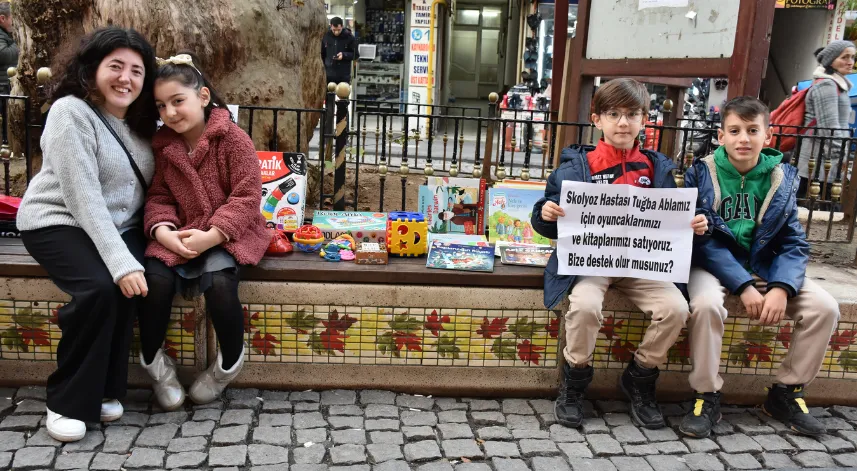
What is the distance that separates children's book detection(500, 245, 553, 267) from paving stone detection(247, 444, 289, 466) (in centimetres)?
142

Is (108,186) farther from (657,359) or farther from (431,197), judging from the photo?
(657,359)

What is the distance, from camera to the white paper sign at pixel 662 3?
4.66 metres

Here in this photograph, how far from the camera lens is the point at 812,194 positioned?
492cm

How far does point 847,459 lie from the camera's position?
305cm

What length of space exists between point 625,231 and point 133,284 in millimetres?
2139

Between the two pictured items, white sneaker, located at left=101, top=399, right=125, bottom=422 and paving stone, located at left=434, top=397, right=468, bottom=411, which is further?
paving stone, located at left=434, top=397, right=468, bottom=411

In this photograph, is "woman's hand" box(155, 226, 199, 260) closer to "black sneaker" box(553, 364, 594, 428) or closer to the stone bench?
the stone bench

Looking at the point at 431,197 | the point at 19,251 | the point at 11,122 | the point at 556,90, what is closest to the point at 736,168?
the point at 431,197

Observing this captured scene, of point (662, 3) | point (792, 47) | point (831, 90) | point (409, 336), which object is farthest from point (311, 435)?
point (792, 47)

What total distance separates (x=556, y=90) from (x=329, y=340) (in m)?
4.84

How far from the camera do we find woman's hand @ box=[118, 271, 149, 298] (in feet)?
9.53

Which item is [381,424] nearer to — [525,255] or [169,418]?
[169,418]

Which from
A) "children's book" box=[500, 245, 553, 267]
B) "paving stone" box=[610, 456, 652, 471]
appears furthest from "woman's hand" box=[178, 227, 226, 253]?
"paving stone" box=[610, 456, 652, 471]

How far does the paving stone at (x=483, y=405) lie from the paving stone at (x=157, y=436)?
1.35 metres
